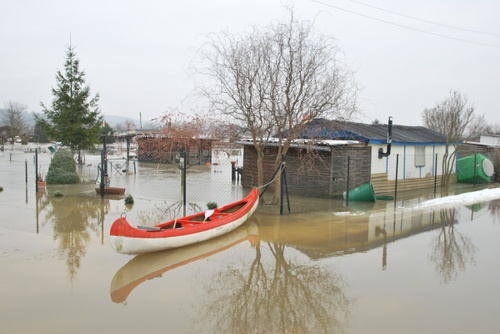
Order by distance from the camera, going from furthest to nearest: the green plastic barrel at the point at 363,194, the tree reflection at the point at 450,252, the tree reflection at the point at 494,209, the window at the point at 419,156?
the window at the point at 419,156 → the green plastic barrel at the point at 363,194 → the tree reflection at the point at 494,209 → the tree reflection at the point at 450,252

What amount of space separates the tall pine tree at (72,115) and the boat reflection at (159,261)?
2159 cm

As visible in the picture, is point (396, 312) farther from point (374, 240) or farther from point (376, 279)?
point (374, 240)

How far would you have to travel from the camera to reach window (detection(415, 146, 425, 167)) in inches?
829

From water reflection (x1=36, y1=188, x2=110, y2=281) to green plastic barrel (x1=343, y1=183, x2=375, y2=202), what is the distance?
8.07 metres

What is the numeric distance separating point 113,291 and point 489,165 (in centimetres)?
2122

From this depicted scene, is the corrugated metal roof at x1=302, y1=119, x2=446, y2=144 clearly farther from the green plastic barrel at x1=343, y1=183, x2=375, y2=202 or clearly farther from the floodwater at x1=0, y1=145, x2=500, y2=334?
the floodwater at x1=0, y1=145, x2=500, y2=334

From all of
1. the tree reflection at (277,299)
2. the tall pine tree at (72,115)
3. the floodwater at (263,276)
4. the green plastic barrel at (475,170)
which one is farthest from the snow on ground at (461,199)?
the tall pine tree at (72,115)

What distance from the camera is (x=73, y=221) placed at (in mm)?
11516

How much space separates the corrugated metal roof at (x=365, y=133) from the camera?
1480 cm

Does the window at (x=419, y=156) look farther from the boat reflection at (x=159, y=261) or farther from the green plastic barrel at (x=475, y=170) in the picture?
the boat reflection at (x=159, y=261)

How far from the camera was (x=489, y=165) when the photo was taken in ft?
74.2

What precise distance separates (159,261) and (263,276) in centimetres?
192

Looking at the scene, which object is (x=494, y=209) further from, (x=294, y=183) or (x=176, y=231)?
(x=176, y=231)

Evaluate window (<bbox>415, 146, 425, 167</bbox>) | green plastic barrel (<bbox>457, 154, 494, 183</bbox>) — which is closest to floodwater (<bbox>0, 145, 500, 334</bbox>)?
window (<bbox>415, 146, 425, 167</bbox>)
